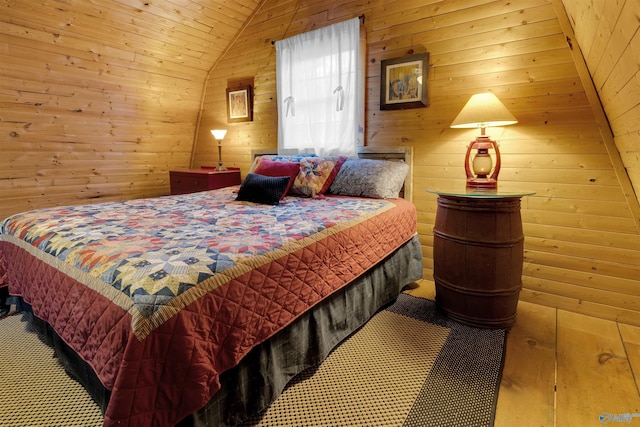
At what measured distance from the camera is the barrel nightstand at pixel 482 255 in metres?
1.93

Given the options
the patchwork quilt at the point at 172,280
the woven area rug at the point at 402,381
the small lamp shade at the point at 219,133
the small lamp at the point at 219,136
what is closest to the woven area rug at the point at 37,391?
the patchwork quilt at the point at 172,280

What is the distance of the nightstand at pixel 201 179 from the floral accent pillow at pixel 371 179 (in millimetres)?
1417

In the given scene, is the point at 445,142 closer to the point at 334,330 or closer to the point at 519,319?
the point at 519,319

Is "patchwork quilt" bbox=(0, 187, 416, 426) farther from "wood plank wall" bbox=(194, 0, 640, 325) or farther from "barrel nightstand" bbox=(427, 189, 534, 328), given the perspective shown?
"wood plank wall" bbox=(194, 0, 640, 325)

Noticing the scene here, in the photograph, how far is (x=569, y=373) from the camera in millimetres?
1629

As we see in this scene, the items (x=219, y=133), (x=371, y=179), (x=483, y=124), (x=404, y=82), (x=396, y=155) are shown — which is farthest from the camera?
(x=219, y=133)

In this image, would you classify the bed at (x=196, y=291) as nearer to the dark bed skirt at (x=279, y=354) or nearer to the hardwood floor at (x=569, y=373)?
the dark bed skirt at (x=279, y=354)

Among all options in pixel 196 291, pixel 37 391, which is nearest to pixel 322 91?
pixel 196 291

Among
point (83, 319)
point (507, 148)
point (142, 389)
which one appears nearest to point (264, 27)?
point (507, 148)

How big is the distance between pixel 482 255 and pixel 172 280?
162cm

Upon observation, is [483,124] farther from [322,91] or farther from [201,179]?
[201,179]

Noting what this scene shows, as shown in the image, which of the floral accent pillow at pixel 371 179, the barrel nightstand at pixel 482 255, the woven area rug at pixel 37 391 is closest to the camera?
the woven area rug at pixel 37 391

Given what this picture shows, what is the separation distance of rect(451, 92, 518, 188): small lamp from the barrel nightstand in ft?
0.75

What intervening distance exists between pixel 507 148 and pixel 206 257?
2128 millimetres
